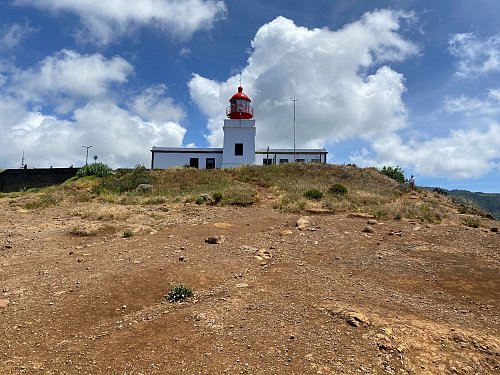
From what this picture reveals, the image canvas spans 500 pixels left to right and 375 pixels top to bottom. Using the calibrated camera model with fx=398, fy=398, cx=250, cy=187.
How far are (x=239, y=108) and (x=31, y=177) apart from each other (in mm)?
21217

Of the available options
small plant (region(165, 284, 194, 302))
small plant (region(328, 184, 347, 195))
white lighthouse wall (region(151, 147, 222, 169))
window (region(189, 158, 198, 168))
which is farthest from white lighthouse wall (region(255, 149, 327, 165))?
small plant (region(165, 284, 194, 302))

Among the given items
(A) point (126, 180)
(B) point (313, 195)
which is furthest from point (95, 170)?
(B) point (313, 195)

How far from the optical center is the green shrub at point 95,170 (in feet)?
106

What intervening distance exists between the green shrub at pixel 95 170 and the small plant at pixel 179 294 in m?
26.3

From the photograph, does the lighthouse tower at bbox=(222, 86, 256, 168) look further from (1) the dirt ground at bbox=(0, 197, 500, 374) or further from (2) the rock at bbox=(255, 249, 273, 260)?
(2) the rock at bbox=(255, 249, 273, 260)

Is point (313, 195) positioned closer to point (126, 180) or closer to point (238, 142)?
point (126, 180)

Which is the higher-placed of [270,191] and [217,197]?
[270,191]

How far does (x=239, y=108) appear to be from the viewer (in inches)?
1565

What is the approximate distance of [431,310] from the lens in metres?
7.69

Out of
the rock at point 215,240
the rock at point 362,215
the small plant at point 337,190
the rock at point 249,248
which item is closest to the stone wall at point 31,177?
the small plant at point 337,190

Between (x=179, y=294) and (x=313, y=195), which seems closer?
(x=179, y=294)

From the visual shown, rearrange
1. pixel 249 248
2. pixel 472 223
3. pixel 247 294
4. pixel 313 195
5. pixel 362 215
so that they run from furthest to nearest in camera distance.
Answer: pixel 313 195 → pixel 362 215 → pixel 472 223 → pixel 249 248 → pixel 247 294

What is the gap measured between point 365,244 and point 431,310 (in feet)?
16.0

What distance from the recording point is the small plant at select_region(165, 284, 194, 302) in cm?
789
